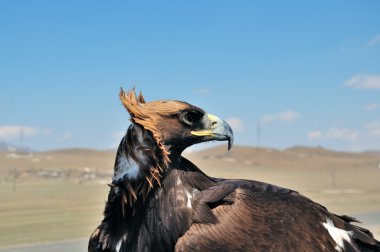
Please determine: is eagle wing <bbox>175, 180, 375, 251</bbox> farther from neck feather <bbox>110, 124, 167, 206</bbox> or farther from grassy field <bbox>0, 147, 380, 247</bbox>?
grassy field <bbox>0, 147, 380, 247</bbox>

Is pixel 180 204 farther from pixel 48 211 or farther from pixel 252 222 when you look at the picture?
pixel 48 211

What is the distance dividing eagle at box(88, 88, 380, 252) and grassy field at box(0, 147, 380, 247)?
1208cm

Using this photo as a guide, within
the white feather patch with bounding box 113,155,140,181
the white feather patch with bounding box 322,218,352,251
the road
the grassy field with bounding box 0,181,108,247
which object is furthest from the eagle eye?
the grassy field with bounding box 0,181,108,247

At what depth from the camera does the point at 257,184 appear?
18.4ft

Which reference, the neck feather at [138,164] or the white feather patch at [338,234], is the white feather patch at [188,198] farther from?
the white feather patch at [338,234]

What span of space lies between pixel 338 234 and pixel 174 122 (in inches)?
76.9

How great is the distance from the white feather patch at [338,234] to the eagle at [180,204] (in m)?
0.05

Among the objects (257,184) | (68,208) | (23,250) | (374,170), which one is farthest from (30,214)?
(374,170)

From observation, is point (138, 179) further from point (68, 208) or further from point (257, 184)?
point (68, 208)

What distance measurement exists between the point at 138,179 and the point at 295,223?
1482 millimetres

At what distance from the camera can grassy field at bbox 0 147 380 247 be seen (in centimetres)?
2016

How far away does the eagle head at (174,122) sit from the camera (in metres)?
4.92

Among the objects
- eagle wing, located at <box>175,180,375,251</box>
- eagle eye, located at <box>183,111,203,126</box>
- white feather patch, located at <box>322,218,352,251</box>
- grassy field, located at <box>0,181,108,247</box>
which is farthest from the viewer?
grassy field, located at <box>0,181,108,247</box>

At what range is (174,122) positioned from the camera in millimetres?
5000
